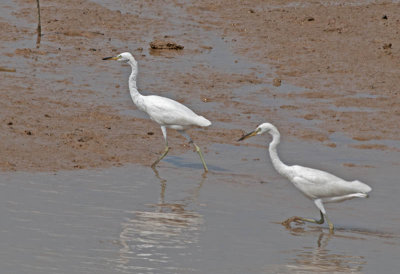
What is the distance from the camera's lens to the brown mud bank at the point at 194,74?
1348cm

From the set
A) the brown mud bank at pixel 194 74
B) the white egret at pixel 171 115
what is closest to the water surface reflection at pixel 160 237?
the white egret at pixel 171 115

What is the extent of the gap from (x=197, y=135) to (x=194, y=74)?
3.42 metres

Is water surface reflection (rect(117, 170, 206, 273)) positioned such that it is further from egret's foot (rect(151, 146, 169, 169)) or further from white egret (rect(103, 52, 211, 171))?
white egret (rect(103, 52, 211, 171))

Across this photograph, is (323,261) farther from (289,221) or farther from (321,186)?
(321,186)

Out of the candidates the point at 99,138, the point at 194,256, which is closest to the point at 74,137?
the point at 99,138

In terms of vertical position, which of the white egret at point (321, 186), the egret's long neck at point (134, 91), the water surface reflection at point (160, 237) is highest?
the egret's long neck at point (134, 91)

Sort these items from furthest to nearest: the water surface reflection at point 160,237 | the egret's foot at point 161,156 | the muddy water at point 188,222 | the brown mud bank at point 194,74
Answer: the brown mud bank at point 194,74 → the egret's foot at point 161,156 → the muddy water at point 188,222 → the water surface reflection at point 160,237

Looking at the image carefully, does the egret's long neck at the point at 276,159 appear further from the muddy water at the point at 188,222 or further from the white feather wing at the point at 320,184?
the muddy water at the point at 188,222

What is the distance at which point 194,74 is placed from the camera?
685 inches

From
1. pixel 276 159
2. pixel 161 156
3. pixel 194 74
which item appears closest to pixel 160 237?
pixel 276 159

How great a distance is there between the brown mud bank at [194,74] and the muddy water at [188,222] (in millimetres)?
1100

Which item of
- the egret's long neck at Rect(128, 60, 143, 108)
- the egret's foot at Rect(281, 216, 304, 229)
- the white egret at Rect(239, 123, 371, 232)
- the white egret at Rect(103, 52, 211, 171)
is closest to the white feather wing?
the white egret at Rect(239, 123, 371, 232)

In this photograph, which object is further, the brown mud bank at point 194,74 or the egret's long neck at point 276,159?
the brown mud bank at point 194,74

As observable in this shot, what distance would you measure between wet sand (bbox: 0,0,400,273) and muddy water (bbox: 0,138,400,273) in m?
0.03
